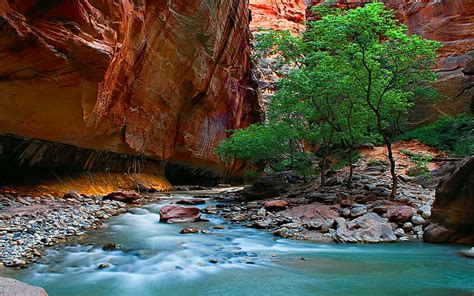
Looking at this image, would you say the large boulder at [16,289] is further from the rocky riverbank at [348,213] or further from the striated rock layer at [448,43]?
the striated rock layer at [448,43]

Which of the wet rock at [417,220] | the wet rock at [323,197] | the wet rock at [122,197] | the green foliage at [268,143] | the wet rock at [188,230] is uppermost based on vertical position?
the green foliage at [268,143]

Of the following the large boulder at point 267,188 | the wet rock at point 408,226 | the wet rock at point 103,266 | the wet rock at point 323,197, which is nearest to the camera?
the wet rock at point 103,266

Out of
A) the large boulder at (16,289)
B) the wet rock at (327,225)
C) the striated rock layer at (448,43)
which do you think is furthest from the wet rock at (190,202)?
the striated rock layer at (448,43)

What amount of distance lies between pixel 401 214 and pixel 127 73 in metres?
11.4

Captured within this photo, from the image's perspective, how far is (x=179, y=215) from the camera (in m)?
10.5

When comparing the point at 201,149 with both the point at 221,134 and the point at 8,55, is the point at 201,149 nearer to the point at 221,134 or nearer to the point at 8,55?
the point at 221,134

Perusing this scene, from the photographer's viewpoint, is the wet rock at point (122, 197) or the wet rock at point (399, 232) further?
the wet rock at point (122, 197)

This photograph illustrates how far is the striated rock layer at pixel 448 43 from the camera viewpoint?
2133cm

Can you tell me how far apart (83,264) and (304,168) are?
33.0 feet

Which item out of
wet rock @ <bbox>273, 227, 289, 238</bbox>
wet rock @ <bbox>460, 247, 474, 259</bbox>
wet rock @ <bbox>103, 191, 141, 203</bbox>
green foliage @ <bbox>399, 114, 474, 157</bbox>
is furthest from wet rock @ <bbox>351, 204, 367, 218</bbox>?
green foliage @ <bbox>399, 114, 474, 157</bbox>

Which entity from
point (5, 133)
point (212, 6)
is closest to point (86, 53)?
point (5, 133)

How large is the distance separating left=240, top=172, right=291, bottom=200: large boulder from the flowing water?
20.7ft

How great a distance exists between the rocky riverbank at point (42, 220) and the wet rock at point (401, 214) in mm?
7306

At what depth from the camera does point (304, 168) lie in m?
14.5
